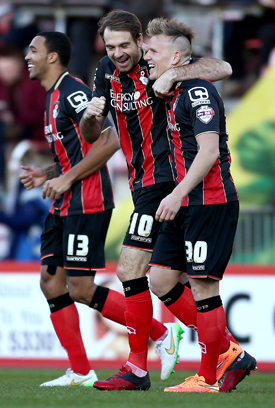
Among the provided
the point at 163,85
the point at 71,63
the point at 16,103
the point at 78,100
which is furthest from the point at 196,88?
the point at 16,103

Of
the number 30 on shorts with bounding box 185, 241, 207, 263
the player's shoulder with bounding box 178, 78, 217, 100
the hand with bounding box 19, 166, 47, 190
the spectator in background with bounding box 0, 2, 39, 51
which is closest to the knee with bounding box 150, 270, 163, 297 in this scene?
the number 30 on shorts with bounding box 185, 241, 207, 263

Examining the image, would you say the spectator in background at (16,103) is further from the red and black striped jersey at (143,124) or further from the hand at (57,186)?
the red and black striped jersey at (143,124)

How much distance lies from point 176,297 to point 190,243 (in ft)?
1.86

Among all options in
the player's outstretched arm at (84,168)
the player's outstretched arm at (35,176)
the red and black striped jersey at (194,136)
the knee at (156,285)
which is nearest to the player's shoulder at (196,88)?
the red and black striped jersey at (194,136)

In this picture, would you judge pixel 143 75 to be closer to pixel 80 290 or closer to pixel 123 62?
pixel 123 62

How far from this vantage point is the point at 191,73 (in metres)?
4.32

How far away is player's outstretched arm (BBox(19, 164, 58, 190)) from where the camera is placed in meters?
5.36

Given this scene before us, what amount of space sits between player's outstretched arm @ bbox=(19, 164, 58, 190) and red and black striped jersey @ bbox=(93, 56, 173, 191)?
1.02 metres

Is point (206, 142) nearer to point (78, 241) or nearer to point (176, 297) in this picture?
point (176, 297)

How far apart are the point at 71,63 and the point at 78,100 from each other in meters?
5.34

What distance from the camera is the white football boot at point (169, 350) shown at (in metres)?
4.85

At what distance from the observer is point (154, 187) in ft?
15.1

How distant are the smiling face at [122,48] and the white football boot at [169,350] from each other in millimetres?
1857

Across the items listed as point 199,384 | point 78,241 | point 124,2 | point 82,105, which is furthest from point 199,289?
point 124,2
